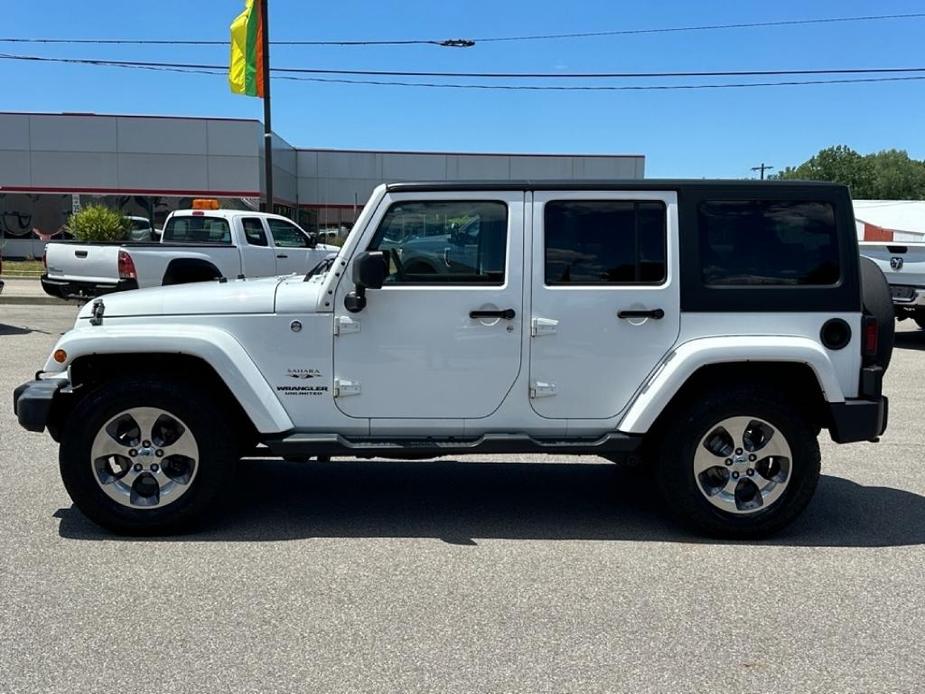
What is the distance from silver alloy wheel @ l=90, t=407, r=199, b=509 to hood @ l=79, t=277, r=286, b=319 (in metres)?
0.56

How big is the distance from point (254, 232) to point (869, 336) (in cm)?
1165

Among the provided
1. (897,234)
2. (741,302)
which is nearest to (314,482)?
(741,302)

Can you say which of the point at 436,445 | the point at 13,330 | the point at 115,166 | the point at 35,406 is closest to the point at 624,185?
the point at 436,445

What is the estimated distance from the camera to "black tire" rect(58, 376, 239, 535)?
441 cm

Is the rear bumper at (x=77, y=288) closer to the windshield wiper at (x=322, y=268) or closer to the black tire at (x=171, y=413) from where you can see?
the windshield wiper at (x=322, y=268)

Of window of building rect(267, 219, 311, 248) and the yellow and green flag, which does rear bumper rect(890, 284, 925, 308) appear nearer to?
window of building rect(267, 219, 311, 248)

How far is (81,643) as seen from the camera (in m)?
3.34

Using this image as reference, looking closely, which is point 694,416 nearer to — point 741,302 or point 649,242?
point 741,302

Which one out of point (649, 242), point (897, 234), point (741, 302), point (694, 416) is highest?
point (897, 234)

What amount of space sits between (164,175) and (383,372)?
97.8ft

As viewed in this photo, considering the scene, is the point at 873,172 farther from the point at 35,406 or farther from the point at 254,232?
the point at 35,406

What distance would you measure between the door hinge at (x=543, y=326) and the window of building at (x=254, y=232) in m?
10.7

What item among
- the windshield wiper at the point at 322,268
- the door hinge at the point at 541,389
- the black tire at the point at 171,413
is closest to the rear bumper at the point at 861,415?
the door hinge at the point at 541,389

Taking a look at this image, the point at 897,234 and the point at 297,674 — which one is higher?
the point at 897,234
